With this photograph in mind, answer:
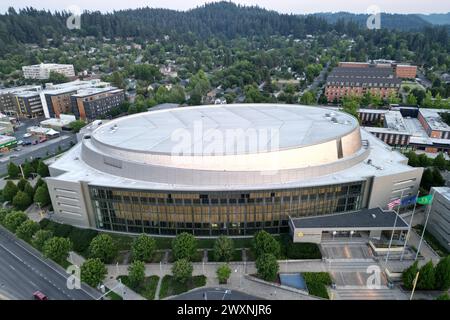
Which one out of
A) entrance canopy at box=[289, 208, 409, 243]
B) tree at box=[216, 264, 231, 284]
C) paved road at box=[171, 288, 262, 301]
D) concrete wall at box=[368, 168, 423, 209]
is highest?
concrete wall at box=[368, 168, 423, 209]

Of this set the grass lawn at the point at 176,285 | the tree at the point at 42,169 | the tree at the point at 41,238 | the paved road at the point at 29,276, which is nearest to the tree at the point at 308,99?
the tree at the point at 42,169

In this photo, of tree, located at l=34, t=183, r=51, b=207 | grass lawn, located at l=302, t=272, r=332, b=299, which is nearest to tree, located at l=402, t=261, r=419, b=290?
grass lawn, located at l=302, t=272, r=332, b=299

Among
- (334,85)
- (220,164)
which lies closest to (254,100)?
(334,85)

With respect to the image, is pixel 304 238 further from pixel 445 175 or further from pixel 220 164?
pixel 445 175

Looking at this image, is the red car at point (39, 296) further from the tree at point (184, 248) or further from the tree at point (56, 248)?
the tree at point (184, 248)

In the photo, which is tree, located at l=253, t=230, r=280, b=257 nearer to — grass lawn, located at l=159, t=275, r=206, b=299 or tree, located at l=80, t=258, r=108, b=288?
grass lawn, located at l=159, t=275, r=206, b=299
